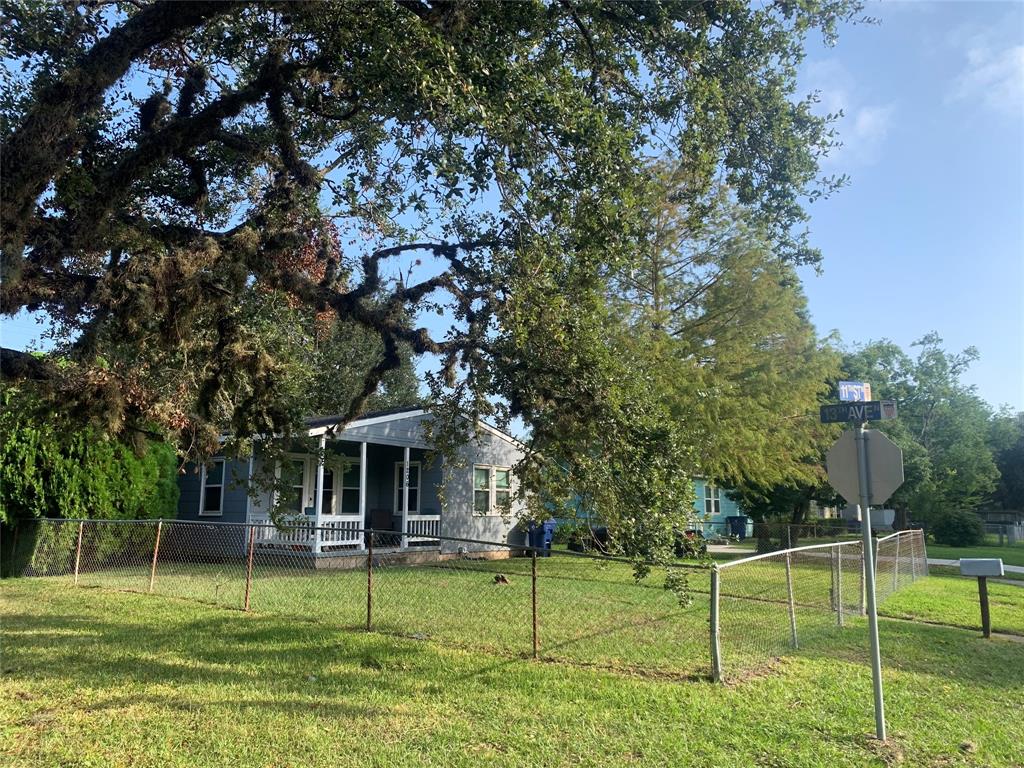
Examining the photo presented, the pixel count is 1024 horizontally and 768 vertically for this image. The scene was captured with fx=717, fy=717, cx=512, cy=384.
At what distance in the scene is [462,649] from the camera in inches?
304

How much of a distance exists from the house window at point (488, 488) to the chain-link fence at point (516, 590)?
3529 millimetres

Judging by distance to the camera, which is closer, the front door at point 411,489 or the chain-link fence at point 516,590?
the chain-link fence at point 516,590

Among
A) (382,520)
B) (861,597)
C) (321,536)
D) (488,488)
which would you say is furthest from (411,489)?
(861,597)

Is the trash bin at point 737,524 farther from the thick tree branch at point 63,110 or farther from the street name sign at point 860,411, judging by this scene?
the thick tree branch at point 63,110

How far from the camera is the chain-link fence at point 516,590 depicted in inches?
307

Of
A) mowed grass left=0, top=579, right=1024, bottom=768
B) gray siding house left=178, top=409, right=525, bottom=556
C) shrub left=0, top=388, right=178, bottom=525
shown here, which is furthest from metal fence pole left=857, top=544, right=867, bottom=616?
shrub left=0, top=388, right=178, bottom=525

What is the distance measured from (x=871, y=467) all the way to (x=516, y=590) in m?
7.35

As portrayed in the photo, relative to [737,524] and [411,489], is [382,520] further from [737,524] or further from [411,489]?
[737,524]

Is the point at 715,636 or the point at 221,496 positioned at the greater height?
the point at 221,496

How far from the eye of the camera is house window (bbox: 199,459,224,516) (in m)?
17.6

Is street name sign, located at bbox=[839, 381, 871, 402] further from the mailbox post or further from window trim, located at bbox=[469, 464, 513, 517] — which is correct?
window trim, located at bbox=[469, 464, 513, 517]

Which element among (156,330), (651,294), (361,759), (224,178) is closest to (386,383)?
(651,294)

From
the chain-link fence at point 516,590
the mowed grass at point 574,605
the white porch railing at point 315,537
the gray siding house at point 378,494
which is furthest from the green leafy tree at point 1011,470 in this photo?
the white porch railing at point 315,537

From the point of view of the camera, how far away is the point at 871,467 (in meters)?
5.83
